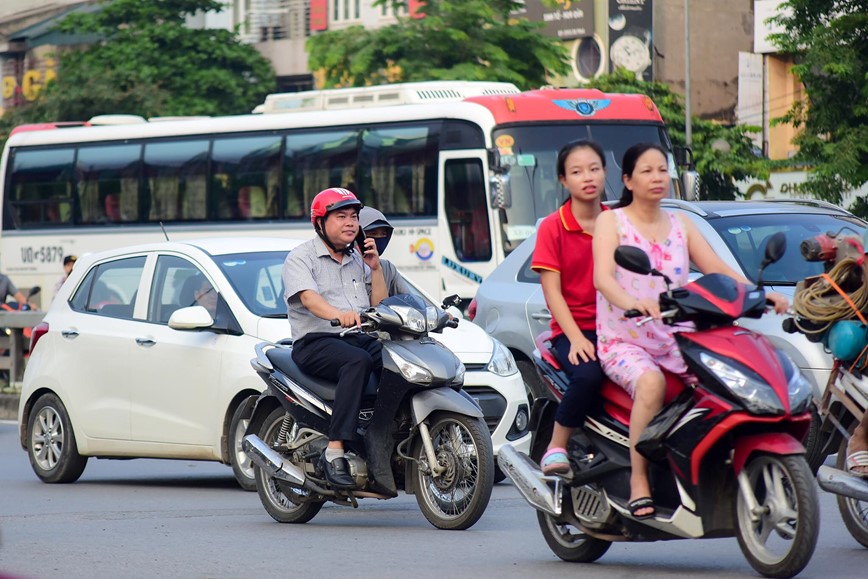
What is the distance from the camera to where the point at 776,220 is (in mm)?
10688

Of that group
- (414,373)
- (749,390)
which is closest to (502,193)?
(414,373)

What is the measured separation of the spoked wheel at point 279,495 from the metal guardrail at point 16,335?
1017 cm

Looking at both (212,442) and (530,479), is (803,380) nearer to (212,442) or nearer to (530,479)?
(530,479)

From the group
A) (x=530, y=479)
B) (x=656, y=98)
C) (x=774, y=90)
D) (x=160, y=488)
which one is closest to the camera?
(x=530, y=479)

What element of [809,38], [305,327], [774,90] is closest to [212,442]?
[305,327]

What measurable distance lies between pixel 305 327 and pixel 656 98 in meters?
33.2

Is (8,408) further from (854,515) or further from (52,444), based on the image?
(854,515)

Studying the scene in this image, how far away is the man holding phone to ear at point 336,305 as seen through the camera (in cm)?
837

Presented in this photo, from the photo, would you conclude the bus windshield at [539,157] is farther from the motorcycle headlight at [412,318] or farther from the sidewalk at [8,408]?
the motorcycle headlight at [412,318]

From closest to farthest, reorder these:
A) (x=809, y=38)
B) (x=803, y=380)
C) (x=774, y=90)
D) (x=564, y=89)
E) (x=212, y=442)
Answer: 1. (x=803, y=380)
2. (x=212, y=442)
3. (x=809, y=38)
4. (x=564, y=89)
5. (x=774, y=90)

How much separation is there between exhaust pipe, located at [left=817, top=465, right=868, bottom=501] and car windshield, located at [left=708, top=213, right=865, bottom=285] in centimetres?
342

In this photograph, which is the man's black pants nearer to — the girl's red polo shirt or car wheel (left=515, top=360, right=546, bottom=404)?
the girl's red polo shirt

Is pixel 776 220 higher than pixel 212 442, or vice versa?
pixel 776 220

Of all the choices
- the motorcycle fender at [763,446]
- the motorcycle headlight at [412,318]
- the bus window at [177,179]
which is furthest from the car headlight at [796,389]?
the bus window at [177,179]
